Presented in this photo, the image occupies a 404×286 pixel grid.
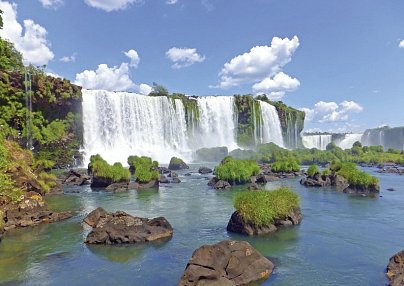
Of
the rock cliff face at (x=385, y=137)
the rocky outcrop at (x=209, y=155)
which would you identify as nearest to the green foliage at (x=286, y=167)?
the rocky outcrop at (x=209, y=155)

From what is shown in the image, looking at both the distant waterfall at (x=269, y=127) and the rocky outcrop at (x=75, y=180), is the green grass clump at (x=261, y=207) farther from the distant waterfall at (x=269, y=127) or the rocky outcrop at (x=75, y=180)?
the distant waterfall at (x=269, y=127)

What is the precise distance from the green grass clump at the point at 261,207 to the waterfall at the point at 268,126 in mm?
81766

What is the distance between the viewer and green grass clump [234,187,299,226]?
824 inches

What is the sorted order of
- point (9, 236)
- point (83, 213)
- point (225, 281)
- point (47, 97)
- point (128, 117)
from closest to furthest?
point (225, 281) → point (9, 236) → point (83, 213) → point (47, 97) → point (128, 117)

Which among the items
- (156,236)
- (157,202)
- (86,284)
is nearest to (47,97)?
(157,202)

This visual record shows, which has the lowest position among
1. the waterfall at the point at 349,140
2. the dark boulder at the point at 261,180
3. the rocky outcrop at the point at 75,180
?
the dark boulder at the point at 261,180

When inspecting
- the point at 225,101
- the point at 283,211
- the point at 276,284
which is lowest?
the point at 276,284

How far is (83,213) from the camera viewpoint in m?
27.2

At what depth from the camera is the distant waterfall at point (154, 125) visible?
68.6 m

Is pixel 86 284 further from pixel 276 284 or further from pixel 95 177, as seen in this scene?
pixel 95 177

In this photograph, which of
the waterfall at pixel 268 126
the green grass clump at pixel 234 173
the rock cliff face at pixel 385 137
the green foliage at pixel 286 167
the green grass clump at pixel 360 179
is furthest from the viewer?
the rock cliff face at pixel 385 137

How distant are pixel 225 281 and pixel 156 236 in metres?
7.88

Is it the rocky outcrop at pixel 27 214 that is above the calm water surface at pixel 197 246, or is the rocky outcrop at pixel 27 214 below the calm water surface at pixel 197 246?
above

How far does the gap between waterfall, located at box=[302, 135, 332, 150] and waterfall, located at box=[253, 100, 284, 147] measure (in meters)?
18.4
